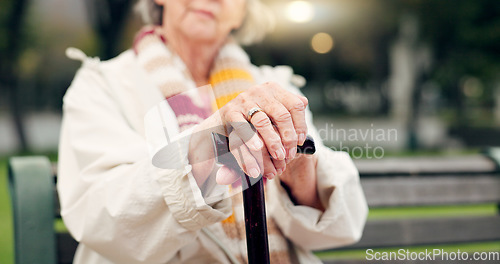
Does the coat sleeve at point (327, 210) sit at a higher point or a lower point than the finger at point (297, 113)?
lower

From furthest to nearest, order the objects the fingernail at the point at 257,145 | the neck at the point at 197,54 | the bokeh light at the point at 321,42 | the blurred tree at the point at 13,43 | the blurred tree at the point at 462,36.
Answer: the bokeh light at the point at 321,42 < the blurred tree at the point at 13,43 < the blurred tree at the point at 462,36 < the neck at the point at 197,54 < the fingernail at the point at 257,145

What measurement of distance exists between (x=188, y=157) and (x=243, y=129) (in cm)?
21

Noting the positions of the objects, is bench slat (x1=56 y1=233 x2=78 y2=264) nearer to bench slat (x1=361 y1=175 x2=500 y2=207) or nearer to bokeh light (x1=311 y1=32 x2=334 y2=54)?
bench slat (x1=361 y1=175 x2=500 y2=207)

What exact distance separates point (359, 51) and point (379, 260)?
52.2 ft

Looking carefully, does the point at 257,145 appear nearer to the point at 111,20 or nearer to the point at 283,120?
the point at 283,120

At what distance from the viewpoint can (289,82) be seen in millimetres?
2199

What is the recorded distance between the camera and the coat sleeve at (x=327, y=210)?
1.55 m

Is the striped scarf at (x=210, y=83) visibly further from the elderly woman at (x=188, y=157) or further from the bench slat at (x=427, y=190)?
the bench slat at (x=427, y=190)

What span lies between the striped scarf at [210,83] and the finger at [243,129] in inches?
18.0

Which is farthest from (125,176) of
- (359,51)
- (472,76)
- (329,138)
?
(359,51)

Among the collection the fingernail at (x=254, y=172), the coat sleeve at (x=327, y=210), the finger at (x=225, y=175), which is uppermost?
the fingernail at (x=254, y=172)

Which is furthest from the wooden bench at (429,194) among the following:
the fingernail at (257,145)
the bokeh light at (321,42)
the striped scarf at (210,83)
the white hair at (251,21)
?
the bokeh light at (321,42)

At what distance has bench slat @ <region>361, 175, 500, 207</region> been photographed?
2.19 m

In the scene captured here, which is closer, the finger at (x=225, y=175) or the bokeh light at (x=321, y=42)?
the finger at (x=225, y=175)
